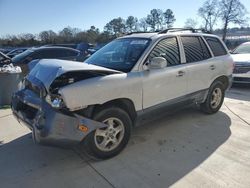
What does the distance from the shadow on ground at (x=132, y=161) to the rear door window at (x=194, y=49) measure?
1.31 meters

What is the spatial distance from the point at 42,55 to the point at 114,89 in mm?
7688

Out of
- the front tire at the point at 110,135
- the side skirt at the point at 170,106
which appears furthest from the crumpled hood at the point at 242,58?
the front tire at the point at 110,135

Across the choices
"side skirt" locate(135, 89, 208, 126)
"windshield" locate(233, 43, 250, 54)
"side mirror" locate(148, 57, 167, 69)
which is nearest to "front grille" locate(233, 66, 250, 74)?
"windshield" locate(233, 43, 250, 54)

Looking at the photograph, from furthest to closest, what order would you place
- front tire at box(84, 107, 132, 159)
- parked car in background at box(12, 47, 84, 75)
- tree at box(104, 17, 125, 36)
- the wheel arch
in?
1. tree at box(104, 17, 125, 36)
2. parked car in background at box(12, 47, 84, 75)
3. the wheel arch
4. front tire at box(84, 107, 132, 159)

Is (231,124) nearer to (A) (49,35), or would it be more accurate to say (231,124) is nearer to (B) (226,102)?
(B) (226,102)

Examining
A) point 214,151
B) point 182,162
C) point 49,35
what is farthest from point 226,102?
point 49,35

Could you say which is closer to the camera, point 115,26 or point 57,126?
point 57,126

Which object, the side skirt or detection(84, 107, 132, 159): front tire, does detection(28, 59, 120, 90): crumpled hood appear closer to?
detection(84, 107, 132, 159): front tire

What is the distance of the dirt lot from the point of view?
3.34 meters

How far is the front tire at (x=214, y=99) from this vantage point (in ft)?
18.6

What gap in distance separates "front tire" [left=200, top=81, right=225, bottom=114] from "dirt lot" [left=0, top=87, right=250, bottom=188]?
0.52 m

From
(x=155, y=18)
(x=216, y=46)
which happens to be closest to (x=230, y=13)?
(x=155, y=18)

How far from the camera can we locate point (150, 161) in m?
3.82

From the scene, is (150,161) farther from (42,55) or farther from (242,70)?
(42,55)
